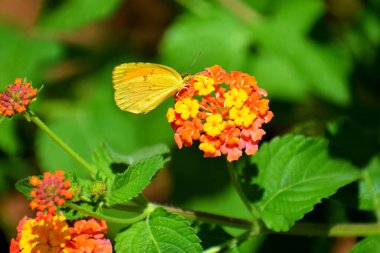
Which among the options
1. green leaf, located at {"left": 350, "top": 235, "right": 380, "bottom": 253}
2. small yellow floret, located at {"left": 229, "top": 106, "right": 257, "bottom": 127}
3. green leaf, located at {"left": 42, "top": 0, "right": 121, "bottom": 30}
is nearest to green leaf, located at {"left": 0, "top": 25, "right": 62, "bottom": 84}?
green leaf, located at {"left": 42, "top": 0, "right": 121, "bottom": 30}

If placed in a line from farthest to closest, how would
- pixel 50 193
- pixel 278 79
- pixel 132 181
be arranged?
pixel 278 79
pixel 132 181
pixel 50 193

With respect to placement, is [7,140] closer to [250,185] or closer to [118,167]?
[118,167]

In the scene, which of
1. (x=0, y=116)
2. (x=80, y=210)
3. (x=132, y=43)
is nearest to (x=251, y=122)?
(x=80, y=210)

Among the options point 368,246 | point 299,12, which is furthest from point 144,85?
point 299,12

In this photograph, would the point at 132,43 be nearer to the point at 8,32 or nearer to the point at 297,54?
the point at 8,32

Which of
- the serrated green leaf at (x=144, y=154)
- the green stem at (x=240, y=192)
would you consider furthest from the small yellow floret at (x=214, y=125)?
the serrated green leaf at (x=144, y=154)

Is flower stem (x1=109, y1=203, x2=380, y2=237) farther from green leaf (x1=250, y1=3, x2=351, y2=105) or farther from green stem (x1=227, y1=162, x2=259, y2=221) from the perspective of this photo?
green leaf (x1=250, y1=3, x2=351, y2=105)
